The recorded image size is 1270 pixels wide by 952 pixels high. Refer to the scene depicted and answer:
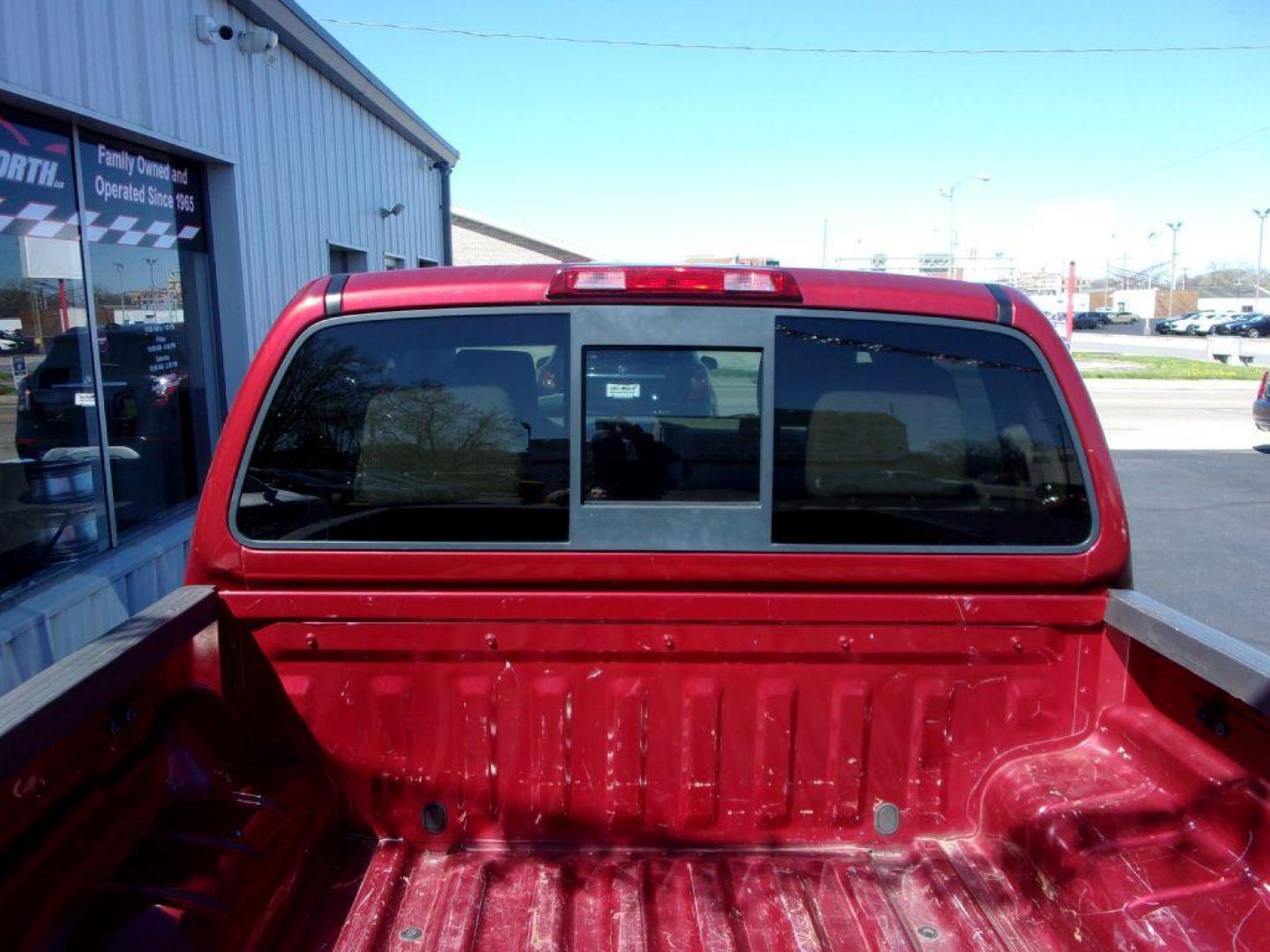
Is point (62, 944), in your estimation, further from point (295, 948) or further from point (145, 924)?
point (295, 948)

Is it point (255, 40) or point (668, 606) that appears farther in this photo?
point (255, 40)

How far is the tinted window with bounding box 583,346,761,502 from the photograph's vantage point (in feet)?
8.27

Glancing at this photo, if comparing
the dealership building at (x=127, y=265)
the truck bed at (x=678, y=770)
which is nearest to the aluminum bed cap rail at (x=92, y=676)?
the truck bed at (x=678, y=770)

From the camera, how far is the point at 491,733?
2.60 m

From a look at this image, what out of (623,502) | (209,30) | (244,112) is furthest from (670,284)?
(244,112)

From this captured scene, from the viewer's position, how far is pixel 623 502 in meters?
2.53

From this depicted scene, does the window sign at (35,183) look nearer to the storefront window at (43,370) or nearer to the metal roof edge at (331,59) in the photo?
the storefront window at (43,370)

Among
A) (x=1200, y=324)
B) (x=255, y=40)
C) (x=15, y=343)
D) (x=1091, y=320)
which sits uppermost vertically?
(x=255, y=40)

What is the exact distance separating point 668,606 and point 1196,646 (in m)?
1.19

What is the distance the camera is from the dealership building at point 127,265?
5348mm

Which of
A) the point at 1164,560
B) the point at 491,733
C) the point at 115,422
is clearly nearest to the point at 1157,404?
the point at 1164,560

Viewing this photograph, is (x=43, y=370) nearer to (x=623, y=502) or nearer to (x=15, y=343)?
(x=15, y=343)

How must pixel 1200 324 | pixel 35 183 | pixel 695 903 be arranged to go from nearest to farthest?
pixel 695 903, pixel 35 183, pixel 1200 324

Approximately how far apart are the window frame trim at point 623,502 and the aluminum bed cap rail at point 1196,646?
20 cm
